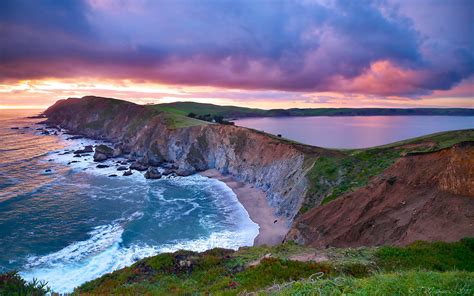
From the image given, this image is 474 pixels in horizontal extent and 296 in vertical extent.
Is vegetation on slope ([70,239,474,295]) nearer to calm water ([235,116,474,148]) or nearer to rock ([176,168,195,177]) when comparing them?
rock ([176,168,195,177])

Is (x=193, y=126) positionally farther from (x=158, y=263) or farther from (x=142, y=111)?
(x=158, y=263)

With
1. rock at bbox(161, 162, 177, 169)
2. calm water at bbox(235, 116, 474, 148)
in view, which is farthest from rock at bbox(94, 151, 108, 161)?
calm water at bbox(235, 116, 474, 148)

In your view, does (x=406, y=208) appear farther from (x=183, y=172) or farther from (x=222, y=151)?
(x=222, y=151)

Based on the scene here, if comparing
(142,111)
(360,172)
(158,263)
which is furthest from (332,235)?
(142,111)

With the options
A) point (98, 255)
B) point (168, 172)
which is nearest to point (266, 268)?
point (98, 255)

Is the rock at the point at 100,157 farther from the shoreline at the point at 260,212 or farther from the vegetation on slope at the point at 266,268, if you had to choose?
the vegetation on slope at the point at 266,268
